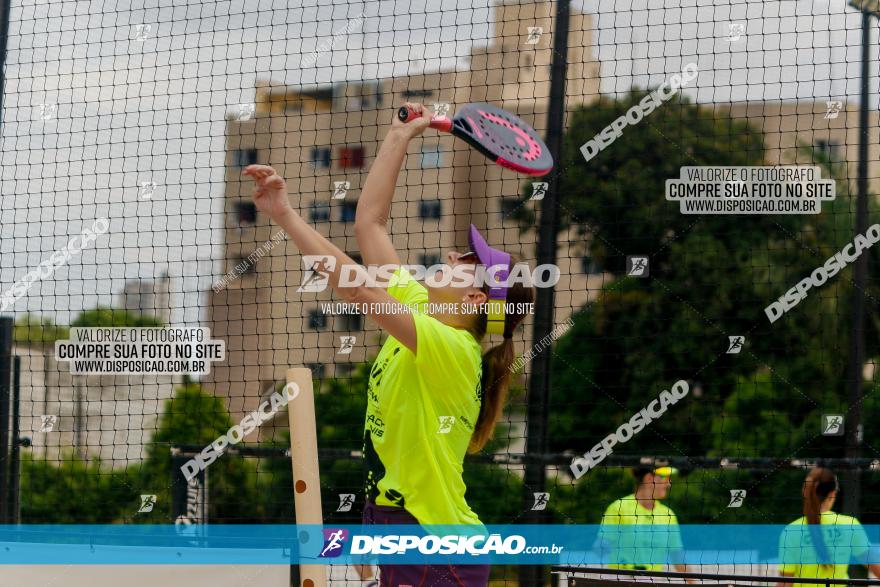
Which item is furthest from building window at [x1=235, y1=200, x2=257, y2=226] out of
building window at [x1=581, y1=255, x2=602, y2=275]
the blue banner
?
the blue banner

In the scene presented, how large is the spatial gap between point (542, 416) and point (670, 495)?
955cm

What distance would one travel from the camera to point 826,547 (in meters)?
4.91

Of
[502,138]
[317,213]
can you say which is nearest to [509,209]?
[317,213]

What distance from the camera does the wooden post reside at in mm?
2697

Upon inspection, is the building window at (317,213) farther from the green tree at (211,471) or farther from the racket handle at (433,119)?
the racket handle at (433,119)

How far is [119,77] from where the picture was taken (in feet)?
21.5

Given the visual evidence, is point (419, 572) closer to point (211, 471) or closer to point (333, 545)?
point (333, 545)

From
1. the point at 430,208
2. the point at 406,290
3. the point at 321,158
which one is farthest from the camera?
the point at 430,208

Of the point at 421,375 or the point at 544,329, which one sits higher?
the point at 421,375

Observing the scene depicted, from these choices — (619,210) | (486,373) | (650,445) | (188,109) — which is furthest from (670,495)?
(486,373)

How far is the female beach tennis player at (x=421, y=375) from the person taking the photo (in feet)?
8.34

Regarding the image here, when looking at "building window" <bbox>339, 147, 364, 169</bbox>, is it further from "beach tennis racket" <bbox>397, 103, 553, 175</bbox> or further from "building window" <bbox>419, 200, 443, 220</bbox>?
"beach tennis racket" <bbox>397, 103, 553, 175</bbox>

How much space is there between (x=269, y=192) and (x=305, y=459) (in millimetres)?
707

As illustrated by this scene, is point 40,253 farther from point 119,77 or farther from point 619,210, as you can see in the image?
point 619,210
